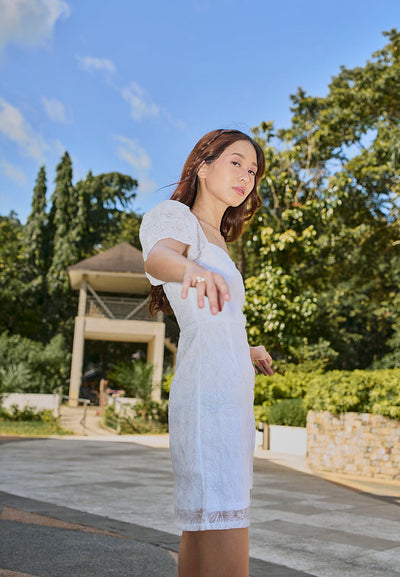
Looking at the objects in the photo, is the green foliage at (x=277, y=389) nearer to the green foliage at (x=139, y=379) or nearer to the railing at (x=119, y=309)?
the green foliage at (x=139, y=379)

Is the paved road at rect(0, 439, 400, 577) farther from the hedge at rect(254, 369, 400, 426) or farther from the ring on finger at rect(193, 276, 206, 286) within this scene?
the ring on finger at rect(193, 276, 206, 286)

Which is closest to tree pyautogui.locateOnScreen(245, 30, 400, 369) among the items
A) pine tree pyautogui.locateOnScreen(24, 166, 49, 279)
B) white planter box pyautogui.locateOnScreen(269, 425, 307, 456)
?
white planter box pyautogui.locateOnScreen(269, 425, 307, 456)

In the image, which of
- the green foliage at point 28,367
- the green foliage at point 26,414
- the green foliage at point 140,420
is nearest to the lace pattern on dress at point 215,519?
the green foliage at point 140,420

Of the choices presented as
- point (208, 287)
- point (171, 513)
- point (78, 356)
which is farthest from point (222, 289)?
point (78, 356)

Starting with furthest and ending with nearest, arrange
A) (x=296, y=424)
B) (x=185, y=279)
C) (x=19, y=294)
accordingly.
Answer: (x=19, y=294)
(x=296, y=424)
(x=185, y=279)

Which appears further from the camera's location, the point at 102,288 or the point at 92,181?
the point at 92,181

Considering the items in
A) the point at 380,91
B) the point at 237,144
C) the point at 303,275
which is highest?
the point at 380,91

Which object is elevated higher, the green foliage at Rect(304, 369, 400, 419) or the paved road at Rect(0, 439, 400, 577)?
the green foliage at Rect(304, 369, 400, 419)

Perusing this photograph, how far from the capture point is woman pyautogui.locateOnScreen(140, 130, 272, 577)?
5.40ft

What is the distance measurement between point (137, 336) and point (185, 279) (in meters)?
24.2

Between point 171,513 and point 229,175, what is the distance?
4604 mm

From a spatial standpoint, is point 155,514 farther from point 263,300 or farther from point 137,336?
point 137,336

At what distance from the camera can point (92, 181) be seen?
42031mm

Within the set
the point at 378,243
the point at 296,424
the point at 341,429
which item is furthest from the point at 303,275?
the point at 341,429
